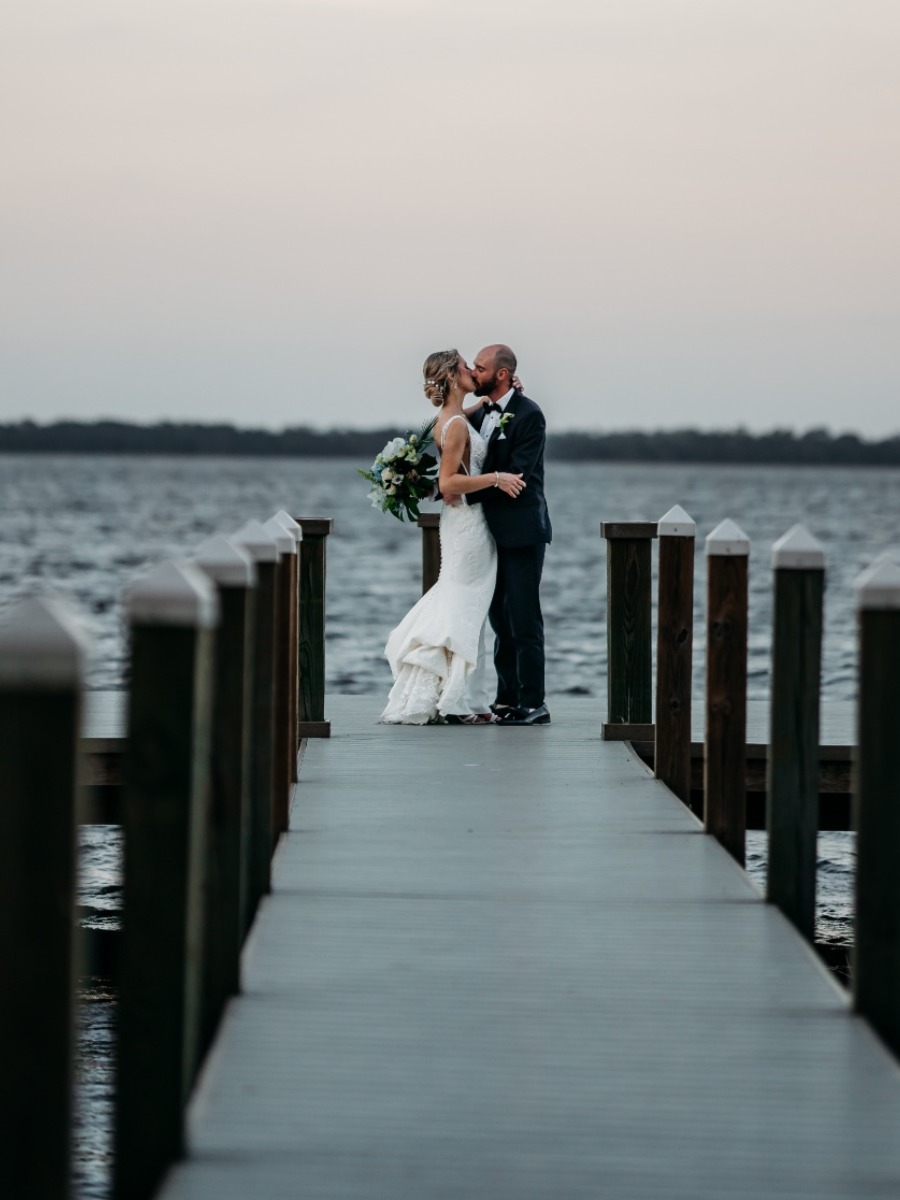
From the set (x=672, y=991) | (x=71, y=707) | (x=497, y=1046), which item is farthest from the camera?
(x=672, y=991)

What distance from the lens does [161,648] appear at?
319 centimetres

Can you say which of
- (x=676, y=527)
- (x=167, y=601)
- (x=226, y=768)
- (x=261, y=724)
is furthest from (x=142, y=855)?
(x=676, y=527)

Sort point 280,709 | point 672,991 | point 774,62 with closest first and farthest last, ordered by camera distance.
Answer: point 672,991
point 280,709
point 774,62

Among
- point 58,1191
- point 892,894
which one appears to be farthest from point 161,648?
point 892,894

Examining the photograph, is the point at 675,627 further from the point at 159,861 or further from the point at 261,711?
the point at 159,861

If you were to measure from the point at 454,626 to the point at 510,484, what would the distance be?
0.87 metres

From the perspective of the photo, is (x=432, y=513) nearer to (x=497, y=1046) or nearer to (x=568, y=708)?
(x=568, y=708)

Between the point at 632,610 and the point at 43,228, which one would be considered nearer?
the point at 632,610

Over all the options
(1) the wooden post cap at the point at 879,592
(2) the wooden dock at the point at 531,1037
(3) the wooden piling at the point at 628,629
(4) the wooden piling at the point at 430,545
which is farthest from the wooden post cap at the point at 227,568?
(4) the wooden piling at the point at 430,545

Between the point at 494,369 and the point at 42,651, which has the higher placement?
the point at 494,369

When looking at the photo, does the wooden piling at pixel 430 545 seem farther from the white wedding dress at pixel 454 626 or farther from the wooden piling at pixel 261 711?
the wooden piling at pixel 261 711

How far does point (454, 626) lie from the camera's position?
967 centimetres

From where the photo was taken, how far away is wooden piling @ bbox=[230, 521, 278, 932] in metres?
5.29

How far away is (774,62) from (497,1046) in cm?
2468
